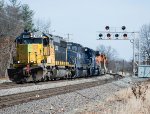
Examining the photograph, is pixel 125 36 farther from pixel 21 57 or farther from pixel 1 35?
pixel 21 57

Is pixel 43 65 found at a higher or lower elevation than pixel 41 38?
lower

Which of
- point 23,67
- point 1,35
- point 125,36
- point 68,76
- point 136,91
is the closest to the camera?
point 136,91

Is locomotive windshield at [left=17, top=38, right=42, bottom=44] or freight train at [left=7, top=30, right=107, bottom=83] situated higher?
locomotive windshield at [left=17, top=38, right=42, bottom=44]

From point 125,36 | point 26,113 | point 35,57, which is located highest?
point 125,36

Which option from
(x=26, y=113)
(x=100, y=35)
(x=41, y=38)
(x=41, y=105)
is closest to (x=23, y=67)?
(x=41, y=38)

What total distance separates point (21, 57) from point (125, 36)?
2612 centimetres

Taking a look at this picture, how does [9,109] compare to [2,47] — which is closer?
[9,109]

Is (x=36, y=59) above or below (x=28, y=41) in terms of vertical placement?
below

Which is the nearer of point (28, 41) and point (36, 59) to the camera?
point (36, 59)

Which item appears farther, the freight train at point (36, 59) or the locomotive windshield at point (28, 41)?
the locomotive windshield at point (28, 41)

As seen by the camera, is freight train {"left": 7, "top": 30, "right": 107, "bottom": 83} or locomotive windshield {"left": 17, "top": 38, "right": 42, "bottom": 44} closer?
freight train {"left": 7, "top": 30, "right": 107, "bottom": 83}

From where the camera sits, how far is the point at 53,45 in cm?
3058

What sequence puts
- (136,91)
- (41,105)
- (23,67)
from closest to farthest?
(41,105), (136,91), (23,67)

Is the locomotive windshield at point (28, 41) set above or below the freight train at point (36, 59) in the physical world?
above
